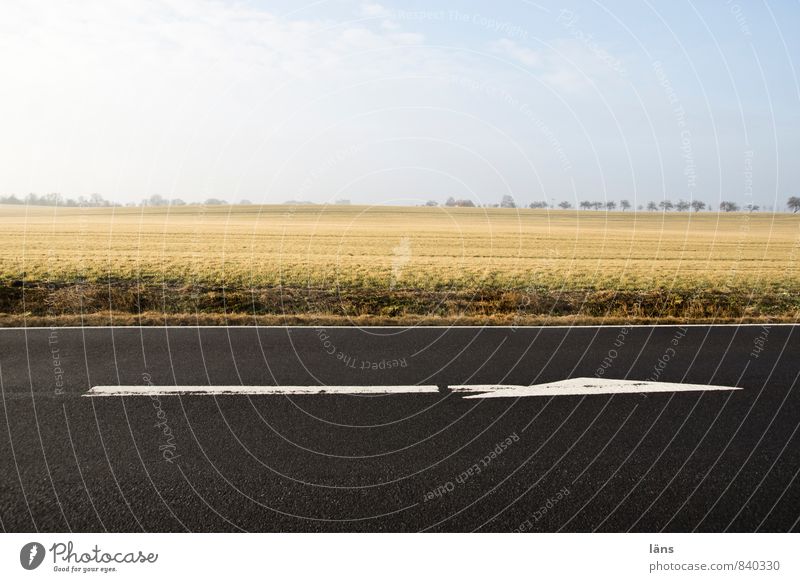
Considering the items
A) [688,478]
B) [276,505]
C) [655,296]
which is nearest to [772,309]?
[655,296]

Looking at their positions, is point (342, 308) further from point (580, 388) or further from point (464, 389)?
point (580, 388)

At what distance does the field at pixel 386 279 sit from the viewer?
11.2m

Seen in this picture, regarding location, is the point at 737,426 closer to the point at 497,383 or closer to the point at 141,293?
the point at 497,383

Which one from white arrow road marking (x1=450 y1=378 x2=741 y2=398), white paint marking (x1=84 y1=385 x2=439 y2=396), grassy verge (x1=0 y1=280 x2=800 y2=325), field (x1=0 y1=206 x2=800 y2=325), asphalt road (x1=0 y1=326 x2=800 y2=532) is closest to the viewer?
asphalt road (x1=0 y1=326 x2=800 y2=532)

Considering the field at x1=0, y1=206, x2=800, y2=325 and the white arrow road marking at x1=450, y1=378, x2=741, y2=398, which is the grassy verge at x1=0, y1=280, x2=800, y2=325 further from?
the white arrow road marking at x1=450, y1=378, x2=741, y2=398

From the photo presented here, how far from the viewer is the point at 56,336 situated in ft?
27.7

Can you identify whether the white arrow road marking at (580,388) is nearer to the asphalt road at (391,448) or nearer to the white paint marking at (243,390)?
the asphalt road at (391,448)

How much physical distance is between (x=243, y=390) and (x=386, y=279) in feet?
48.1

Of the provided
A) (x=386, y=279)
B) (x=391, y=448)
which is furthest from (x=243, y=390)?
(x=386, y=279)

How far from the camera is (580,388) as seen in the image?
19.9 ft

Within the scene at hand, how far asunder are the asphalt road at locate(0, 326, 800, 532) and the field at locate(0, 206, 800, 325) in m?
3.41

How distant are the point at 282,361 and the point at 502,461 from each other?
Result: 3.61 m

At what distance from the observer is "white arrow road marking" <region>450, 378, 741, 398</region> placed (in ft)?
19.3

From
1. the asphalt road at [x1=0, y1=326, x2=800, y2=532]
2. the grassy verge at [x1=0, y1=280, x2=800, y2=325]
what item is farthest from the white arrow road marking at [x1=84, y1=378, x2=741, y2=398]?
the grassy verge at [x1=0, y1=280, x2=800, y2=325]
